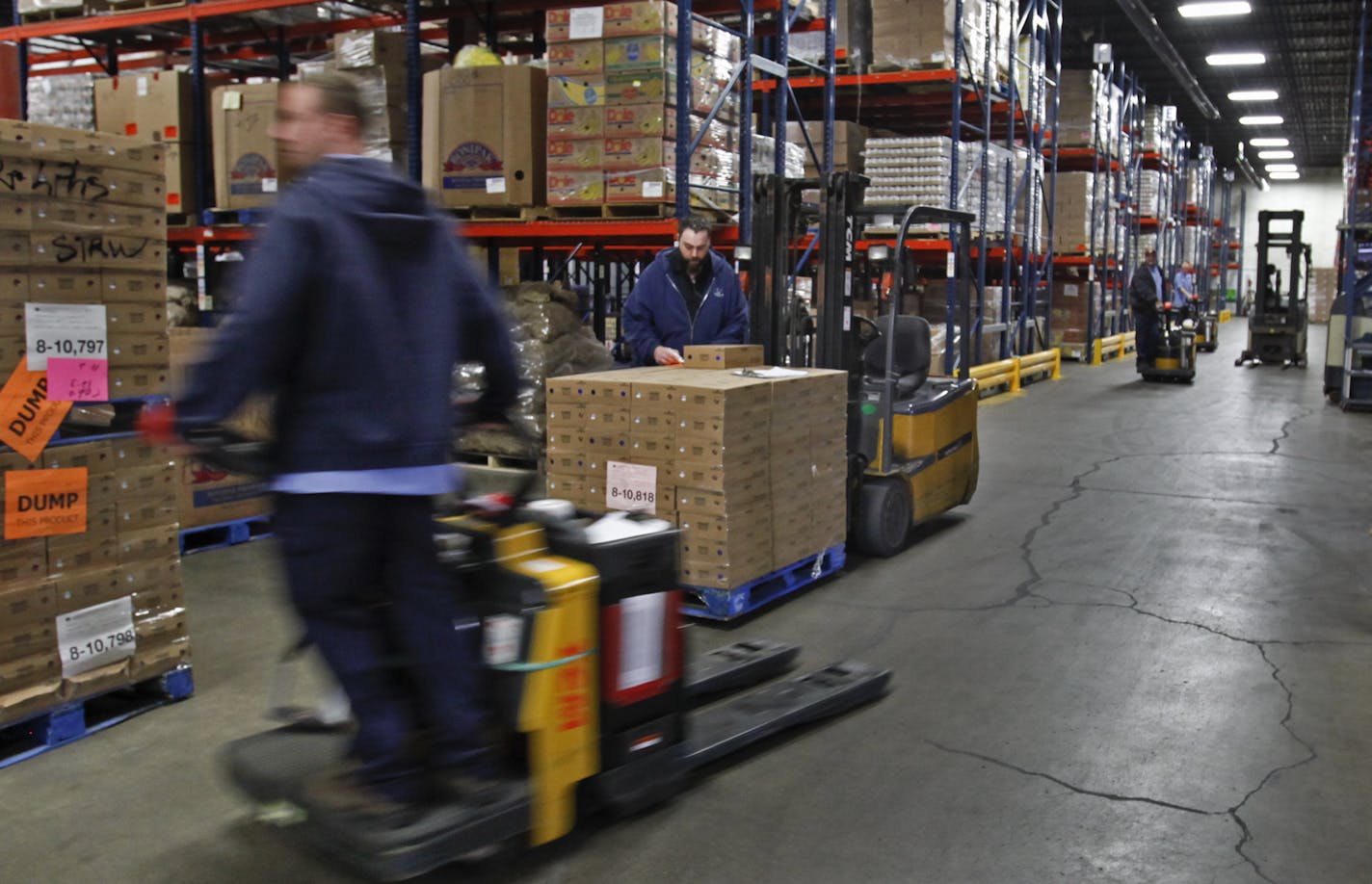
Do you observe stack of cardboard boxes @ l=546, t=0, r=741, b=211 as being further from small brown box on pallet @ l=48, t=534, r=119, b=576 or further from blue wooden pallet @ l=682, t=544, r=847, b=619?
small brown box on pallet @ l=48, t=534, r=119, b=576

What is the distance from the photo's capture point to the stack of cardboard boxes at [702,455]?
5125 millimetres

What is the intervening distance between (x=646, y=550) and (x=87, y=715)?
2.31 m

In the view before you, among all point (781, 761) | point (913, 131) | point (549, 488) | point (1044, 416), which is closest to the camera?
point (781, 761)

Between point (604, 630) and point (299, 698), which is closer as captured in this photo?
point (604, 630)

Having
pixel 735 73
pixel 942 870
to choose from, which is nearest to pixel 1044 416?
pixel 735 73

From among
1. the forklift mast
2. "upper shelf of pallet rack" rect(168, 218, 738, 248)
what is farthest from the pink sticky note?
the forklift mast

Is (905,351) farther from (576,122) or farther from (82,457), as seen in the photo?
Result: (82,457)

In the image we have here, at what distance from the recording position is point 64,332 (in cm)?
387

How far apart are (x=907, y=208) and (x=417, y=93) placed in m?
4.55

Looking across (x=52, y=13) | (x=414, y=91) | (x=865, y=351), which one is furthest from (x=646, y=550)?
(x=52, y=13)

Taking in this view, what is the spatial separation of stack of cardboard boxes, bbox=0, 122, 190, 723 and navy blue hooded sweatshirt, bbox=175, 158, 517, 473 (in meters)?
1.58

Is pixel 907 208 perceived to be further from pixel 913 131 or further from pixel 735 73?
pixel 913 131

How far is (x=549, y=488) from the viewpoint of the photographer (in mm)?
5555

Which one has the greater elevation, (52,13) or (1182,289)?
(52,13)
